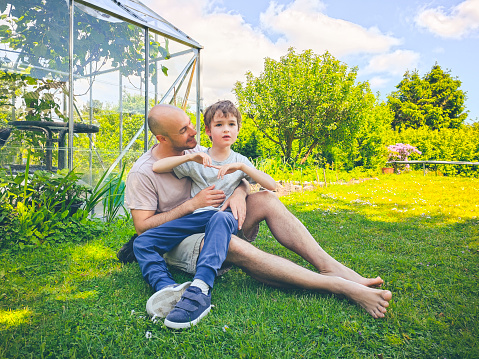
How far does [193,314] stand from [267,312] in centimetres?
41

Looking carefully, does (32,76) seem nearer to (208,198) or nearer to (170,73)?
(170,73)

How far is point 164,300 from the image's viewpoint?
68.6 inches

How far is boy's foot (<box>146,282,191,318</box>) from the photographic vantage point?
5.61 feet

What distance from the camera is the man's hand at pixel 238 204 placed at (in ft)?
6.95

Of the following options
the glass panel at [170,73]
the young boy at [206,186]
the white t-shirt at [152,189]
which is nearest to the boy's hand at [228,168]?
the young boy at [206,186]

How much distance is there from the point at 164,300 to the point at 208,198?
0.67 meters

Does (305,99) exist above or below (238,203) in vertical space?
above

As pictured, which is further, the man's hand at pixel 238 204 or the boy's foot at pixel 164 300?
the man's hand at pixel 238 204

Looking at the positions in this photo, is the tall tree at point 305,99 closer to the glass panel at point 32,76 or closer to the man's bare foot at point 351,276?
the glass panel at point 32,76

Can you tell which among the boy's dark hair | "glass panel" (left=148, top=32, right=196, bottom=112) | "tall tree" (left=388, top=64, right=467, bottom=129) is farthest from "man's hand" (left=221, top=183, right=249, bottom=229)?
"tall tree" (left=388, top=64, right=467, bottom=129)

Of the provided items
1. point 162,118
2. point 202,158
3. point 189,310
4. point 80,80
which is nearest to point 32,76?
point 80,80

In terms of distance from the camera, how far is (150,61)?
567 centimetres

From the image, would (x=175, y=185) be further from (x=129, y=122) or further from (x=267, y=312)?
(x=129, y=122)

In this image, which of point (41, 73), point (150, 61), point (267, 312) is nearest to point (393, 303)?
point (267, 312)
